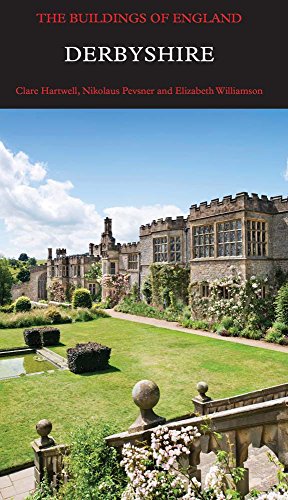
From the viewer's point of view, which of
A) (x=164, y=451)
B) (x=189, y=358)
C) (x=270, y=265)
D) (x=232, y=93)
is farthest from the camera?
(x=270, y=265)

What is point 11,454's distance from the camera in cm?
649

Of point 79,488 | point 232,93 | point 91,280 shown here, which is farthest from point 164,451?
point 91,280

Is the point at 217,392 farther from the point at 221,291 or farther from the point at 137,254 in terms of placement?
the point at 137,254

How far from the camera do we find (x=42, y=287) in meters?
49.6

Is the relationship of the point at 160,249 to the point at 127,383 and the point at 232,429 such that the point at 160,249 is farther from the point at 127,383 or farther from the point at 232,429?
the point at 232,429

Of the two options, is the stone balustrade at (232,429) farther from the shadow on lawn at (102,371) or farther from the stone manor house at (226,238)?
the stone manor house at (226,238)

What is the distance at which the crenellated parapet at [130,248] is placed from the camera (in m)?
32.8

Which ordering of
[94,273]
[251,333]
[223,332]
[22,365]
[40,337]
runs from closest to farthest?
[22,365] < [40,337] < [251,333] < [223,332] < [94,273]

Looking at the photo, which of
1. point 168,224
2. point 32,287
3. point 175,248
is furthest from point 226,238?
point 32,287

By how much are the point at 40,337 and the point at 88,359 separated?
19.2 ft

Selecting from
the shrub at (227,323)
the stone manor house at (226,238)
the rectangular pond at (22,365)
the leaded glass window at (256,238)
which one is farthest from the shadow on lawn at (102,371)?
the leaded glass window at (256,238)

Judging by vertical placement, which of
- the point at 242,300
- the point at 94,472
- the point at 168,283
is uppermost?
the point at 168,283

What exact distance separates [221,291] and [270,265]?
3131 mm

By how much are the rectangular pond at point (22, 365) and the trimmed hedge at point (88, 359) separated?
64.4 inches
